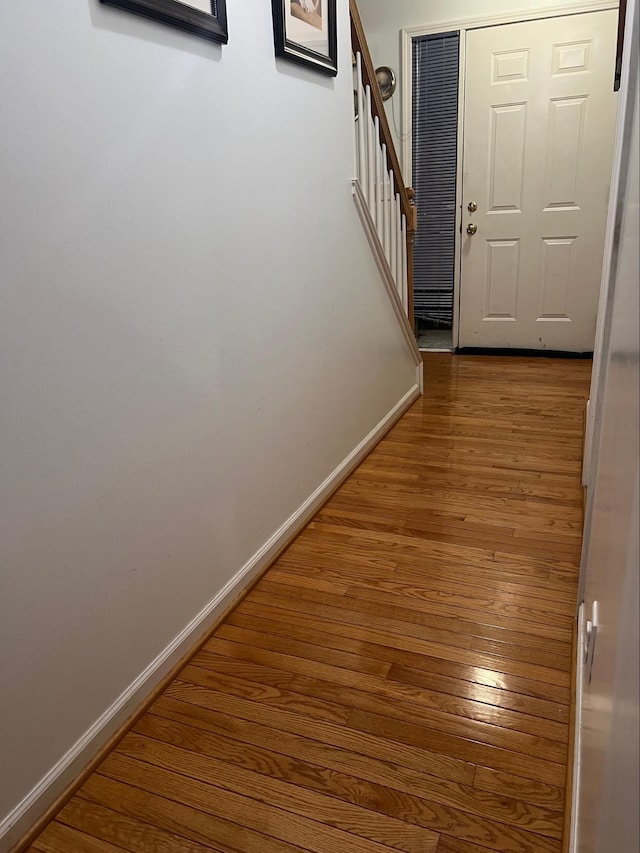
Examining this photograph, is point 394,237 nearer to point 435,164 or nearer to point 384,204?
point 384,204

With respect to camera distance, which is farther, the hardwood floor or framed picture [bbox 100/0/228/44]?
framed picture [bbox 100/0/228/44]

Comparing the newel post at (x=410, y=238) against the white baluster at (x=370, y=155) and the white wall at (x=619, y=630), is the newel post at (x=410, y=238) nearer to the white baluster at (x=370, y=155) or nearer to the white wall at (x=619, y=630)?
the white baluster at (x=370, y=155)

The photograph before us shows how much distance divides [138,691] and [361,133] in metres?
2.34

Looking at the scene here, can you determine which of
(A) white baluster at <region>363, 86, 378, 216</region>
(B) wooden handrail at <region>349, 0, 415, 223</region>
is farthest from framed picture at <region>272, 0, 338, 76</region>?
(A) white baluster at <region>363, 86, 378, 216</region>

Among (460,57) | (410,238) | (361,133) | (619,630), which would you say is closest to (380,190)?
(361,133)

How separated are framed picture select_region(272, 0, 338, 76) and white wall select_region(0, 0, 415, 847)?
0.05 metres

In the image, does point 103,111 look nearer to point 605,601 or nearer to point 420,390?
point 605,601

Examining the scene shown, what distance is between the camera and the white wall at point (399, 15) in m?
4.07

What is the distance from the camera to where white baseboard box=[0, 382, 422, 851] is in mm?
1218

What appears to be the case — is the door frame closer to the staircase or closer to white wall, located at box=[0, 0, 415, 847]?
the staircase

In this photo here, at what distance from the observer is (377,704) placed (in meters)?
1.51

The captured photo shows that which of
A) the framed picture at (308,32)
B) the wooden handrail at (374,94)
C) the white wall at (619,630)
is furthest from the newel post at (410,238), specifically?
the white wall at (619,630)

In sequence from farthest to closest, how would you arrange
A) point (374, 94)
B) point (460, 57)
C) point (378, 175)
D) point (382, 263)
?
point (460, 57)
point (382, 263)
point (378, 175)
point (374, 94)

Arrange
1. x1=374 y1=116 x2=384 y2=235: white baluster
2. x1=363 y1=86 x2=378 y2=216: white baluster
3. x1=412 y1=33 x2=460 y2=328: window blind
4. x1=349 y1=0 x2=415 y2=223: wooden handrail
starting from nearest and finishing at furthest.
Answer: x1=349 y1=0 x2=415 y2=223: wooden handrail
x1=363 y1=86 x2=378 y2=216: white baluster
x1=374 y1=116 x2=384 y2=235: white baluster
x1=412 y1=33 x2=460 y2=328: window blind
